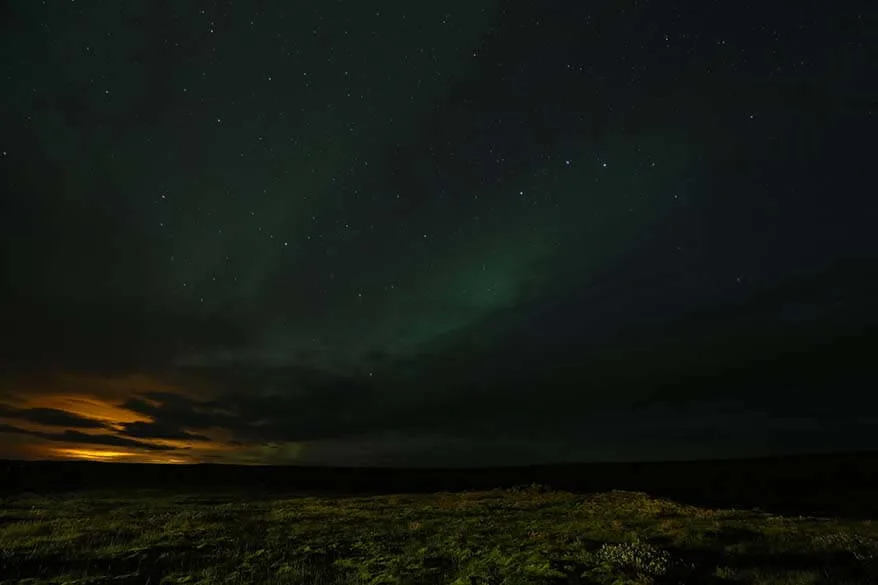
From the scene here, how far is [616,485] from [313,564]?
66683 mm

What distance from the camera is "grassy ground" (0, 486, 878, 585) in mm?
14633

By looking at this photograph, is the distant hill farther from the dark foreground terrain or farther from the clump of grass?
the clump of grass

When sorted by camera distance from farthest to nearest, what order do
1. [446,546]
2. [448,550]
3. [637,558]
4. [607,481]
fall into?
1. [607,481]
2. [446,546]
3. [448,550]
4. [637,558]

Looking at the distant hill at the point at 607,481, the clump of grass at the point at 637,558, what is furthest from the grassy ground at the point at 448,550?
the distant hill at the point at 607,481

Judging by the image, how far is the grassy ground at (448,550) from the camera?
14.6 metres

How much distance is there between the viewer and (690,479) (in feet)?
245

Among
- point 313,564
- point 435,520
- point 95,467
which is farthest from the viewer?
point 95,467

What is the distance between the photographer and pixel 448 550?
18.5m

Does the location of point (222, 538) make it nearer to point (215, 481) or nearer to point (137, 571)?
point (137, 571)

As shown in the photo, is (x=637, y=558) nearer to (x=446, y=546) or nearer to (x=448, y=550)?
(x=448, y=550)

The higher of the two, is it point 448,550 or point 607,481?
point 448,550

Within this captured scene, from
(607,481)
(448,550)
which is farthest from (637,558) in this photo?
(607,481)

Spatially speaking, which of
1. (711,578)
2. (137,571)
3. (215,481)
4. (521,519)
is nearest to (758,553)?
(711,578)

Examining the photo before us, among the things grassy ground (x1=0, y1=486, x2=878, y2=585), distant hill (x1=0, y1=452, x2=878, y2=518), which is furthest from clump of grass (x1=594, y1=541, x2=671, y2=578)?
distant hill (x1=0, y1=452, x2=878, y2=518)
